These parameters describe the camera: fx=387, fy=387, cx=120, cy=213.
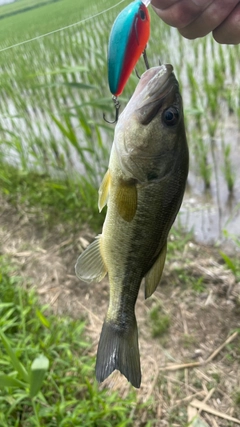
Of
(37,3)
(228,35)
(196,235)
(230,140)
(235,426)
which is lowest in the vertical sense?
(235,426)

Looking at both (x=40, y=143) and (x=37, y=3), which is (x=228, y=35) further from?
(x=40, y=143)

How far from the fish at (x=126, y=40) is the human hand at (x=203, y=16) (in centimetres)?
32

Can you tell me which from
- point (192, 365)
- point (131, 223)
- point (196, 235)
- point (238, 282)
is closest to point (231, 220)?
point (196, 235)

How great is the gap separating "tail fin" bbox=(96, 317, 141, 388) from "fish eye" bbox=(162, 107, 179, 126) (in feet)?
2.42

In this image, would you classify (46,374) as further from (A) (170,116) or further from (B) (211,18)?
(B) (211,18)

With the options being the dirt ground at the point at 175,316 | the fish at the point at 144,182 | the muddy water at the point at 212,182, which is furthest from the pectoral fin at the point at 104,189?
the muddy water at the point at 212,182

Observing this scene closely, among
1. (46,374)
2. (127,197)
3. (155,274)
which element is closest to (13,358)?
(46,374)

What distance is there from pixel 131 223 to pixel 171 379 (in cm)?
140

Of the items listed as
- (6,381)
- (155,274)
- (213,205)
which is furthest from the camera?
(213,205)

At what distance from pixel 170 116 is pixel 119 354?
2.79 feet

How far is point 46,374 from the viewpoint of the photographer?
6.85 feet

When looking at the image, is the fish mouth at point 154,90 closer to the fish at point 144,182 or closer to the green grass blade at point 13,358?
the fish at point 144,182

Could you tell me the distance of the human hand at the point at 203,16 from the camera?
1382 mm

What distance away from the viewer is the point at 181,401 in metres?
2.18
